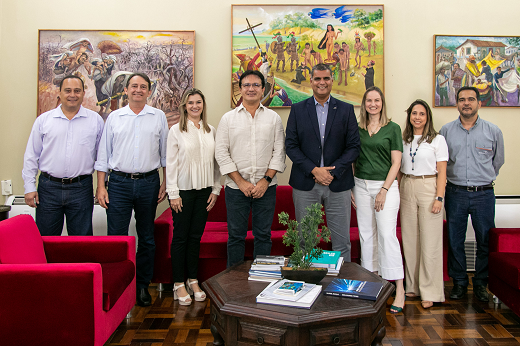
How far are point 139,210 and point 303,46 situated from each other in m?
2.22

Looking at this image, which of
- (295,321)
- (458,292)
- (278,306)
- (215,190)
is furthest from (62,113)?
(458,292)

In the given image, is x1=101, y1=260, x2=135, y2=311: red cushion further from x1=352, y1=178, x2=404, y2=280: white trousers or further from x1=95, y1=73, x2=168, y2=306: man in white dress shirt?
x1=352, y1=178, x2=404, y2=280: white trousers

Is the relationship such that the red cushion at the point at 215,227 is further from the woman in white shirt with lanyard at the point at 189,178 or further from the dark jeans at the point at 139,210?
the dark jeans at the point at 139,210

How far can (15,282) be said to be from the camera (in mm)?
1878

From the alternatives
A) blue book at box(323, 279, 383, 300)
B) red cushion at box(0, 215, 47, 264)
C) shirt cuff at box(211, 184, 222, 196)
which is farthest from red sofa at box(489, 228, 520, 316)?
red cushion at box(0, 215, 47, 264)

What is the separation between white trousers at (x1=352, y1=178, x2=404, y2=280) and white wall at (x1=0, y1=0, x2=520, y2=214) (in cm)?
137

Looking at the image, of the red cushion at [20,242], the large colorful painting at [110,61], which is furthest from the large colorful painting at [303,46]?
the red cushion at [20,242]

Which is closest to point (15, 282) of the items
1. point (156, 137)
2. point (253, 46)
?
point (156, 137)

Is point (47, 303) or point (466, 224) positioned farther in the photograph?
point (466, 224)

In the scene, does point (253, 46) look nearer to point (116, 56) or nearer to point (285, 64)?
point (285, 64)

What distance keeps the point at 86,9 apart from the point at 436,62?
138 inches

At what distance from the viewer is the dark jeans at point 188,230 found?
2816 millimetres

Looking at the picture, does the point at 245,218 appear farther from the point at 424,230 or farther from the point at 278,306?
the point at 424,230

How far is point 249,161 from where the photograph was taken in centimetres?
274
